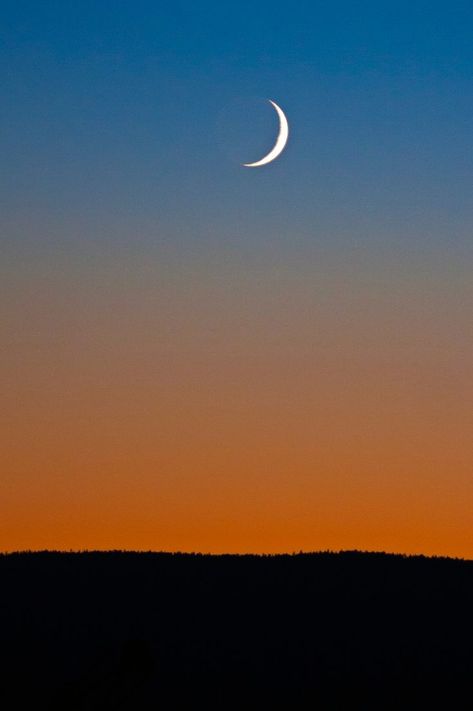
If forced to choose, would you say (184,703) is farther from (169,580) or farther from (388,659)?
(169,580)

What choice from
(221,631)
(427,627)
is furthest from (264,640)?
(427,627)

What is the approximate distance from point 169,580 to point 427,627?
11875 mm

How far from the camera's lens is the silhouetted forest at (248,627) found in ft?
135

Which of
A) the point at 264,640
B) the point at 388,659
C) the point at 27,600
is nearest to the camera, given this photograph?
the point at 388,659

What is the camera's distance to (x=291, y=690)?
41594mm

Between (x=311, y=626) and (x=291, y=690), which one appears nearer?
(x=291, y=690)

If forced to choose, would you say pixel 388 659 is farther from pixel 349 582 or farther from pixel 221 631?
pixel 349 582

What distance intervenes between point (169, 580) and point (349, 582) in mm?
7055

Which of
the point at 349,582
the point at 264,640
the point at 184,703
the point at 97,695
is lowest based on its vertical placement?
the point at 97,695

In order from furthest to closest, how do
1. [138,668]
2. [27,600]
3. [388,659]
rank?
[27,600]
[388,659]
[138,668]

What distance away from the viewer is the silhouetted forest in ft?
135

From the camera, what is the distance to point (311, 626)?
50125 mm

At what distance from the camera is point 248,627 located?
164ft

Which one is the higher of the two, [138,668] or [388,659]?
[388,659]
